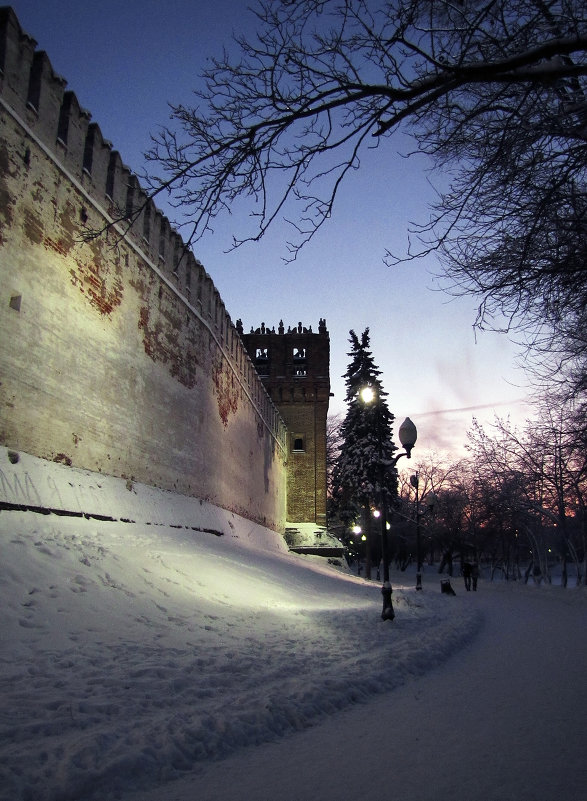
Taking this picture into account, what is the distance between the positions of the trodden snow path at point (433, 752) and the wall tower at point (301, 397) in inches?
1114

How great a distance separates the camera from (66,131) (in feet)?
33.5

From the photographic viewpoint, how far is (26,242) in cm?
877

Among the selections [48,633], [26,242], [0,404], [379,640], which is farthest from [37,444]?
[379,640]

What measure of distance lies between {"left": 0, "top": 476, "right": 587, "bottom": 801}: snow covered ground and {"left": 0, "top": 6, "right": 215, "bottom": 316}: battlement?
4.47 m

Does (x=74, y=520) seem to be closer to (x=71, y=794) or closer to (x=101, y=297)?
(x=101, y=297)

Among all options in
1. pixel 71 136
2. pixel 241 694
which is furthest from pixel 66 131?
pixel 241 694

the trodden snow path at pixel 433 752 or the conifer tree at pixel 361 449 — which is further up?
the conifer tree at pixel 361 449

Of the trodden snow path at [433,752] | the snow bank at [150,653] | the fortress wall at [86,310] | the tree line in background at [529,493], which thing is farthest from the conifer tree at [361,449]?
the trodden snow path at [433,752]

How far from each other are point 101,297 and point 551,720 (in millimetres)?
9715

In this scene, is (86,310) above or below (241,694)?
above

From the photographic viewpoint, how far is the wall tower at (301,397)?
33.7 metres

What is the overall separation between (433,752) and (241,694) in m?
1.50

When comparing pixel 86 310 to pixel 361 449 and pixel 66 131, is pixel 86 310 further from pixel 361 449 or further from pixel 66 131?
pixel 361 449

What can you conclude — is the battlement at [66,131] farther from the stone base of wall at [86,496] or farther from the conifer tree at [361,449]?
the conifer tree at [361,449]
